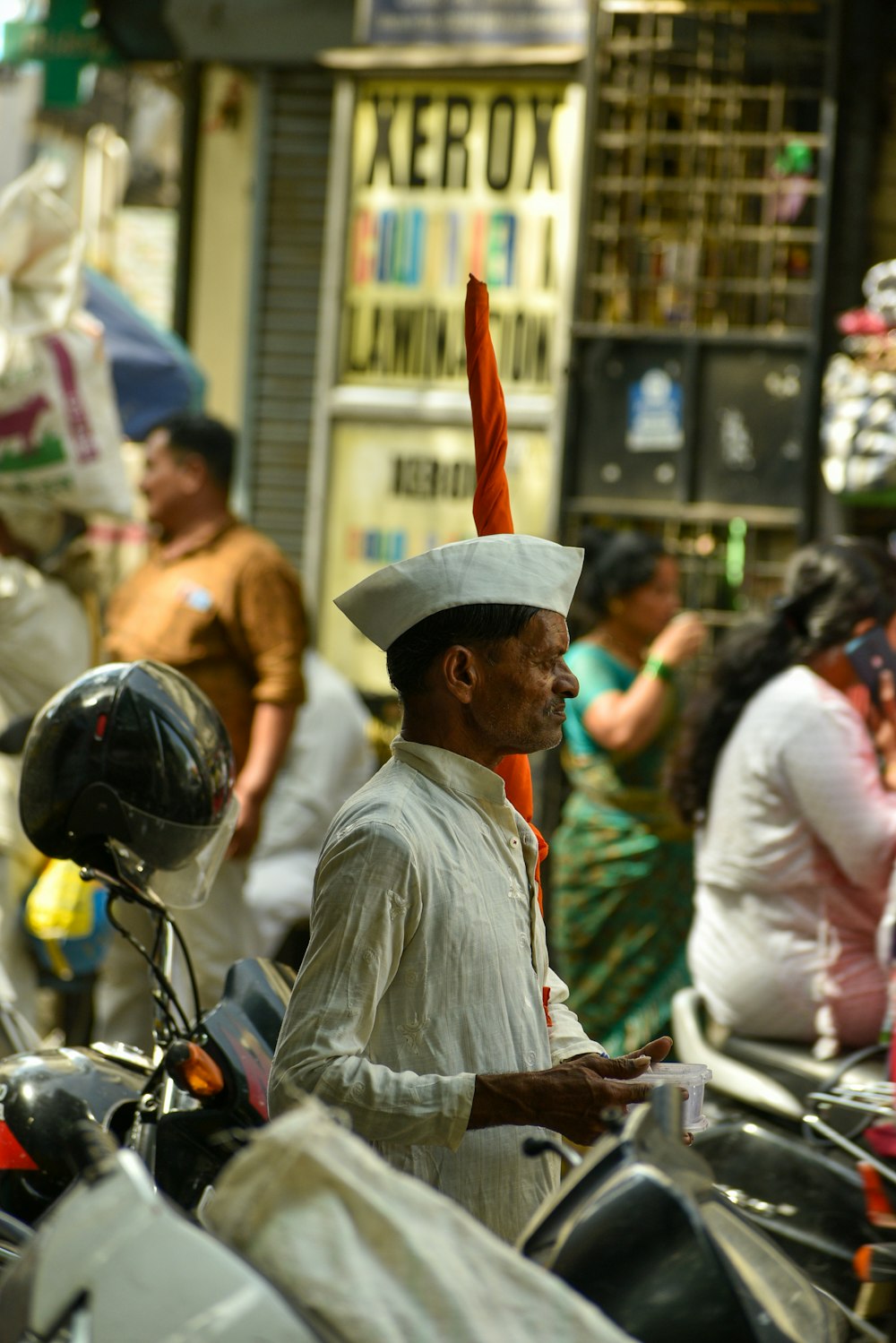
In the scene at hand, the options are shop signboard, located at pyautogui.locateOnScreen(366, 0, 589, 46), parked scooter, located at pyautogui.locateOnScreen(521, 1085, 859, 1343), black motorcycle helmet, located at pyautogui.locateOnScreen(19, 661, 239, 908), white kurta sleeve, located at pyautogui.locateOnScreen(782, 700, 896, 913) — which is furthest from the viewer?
shop signboard, located at pyautogui.locateOnScreen(366, 0, 589, 46)

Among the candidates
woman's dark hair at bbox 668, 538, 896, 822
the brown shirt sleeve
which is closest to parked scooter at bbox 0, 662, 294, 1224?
woman's dark hair at bbox 668, 538, 896, 822

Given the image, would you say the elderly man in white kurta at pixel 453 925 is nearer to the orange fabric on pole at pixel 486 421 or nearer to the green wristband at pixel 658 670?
the orange fabric on pole at pixel 486 421

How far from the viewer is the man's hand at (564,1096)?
1.92 metres

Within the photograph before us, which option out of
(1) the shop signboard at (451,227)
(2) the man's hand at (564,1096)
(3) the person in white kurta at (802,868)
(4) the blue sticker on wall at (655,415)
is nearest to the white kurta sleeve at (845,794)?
(3) the person in white kurta at (802,868)

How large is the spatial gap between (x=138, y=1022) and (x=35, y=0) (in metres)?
5.01

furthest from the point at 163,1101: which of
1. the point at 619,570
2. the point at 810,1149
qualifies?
the point at 619,570

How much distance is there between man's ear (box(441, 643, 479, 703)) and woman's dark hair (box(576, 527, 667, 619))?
3.17 m

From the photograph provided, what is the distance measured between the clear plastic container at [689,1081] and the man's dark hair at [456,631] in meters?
0.54

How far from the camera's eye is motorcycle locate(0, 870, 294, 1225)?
243 cm

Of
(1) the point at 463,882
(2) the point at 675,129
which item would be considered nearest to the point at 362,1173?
(1) the point at 463,882

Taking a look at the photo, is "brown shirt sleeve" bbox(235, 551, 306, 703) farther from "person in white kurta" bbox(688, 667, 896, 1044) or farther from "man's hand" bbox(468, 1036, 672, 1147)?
"man's hand" bbox(468, 1036, 672, 1147)

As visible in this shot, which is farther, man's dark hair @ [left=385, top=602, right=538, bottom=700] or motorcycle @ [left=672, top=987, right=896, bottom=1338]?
motorcycle @ [left=672, top=987, right=896, bottom=1338]

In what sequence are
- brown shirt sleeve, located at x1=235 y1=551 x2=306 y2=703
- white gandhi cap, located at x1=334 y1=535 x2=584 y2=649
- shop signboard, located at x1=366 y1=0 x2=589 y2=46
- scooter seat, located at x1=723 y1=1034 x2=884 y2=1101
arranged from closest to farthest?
1. white gandhi cap, located at x1=334 y1=535 x2=584 y2=649
2. scooter seat, located at x1=723 y1=1034 x2=884 y2=1101
3. brown shirt sleeve, located at x1=235 y1=551 x2=306 y2=703
4. shop signboard, located at x1=366 y1=0 x2=589 y2=46

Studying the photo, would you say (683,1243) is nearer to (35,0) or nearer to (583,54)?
(583,54)
